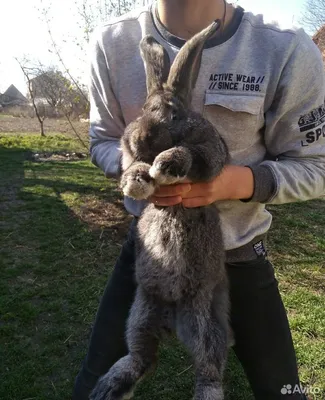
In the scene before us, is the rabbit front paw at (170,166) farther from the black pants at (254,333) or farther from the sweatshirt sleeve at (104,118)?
the black pants at (254,333)

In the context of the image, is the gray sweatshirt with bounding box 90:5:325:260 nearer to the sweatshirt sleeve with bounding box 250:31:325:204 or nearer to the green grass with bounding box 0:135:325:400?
the sweatshirt sleeve with bounding box 250:31:325:204

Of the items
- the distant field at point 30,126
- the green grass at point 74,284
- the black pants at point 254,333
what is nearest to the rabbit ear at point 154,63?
the black pants at point 254,333

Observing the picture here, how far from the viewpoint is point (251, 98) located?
237 cm

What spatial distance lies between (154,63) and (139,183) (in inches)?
25.3

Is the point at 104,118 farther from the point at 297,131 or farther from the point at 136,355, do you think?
the point at 136,355

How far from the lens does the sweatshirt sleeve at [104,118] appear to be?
103 inches

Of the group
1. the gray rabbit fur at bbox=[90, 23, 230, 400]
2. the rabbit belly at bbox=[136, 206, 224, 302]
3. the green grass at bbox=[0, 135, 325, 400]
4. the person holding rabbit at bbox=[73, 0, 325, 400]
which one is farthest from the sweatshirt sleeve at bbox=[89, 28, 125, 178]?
the green grass at bbox=[0, 135, 325, 400]

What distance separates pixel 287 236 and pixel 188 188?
546cm

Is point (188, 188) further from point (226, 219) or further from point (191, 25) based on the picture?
point (191, 25)

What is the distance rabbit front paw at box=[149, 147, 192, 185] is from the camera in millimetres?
2006

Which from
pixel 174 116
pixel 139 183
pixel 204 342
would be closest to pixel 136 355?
pixel 204 342

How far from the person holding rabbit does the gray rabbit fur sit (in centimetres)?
13

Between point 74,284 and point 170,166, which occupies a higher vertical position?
point 170,166

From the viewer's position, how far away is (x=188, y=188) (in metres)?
2.18
